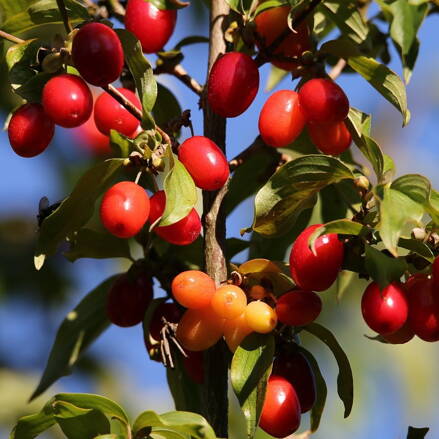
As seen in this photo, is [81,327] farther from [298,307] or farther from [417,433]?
[417,433]

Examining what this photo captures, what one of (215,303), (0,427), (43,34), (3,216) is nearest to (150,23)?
(215,303)

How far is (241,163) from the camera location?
2.33 m

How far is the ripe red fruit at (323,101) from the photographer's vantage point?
6.68 feet

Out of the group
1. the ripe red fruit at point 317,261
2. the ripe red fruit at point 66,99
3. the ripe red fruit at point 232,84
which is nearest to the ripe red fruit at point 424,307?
the ripe red fruit at point 317,261

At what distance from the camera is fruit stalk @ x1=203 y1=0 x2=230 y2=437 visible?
6.84 ft

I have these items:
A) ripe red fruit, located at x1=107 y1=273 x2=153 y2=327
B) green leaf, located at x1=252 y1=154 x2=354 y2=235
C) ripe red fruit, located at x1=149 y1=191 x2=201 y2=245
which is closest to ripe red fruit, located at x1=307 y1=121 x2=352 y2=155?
green leaf, located at x1=252 y1=154 x2=354 y2=235

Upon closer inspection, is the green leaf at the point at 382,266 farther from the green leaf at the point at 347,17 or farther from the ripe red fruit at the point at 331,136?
the green leaf at the point at 347,17

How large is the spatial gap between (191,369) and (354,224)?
574 mm

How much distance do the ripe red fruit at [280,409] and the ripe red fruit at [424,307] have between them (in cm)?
A: 29

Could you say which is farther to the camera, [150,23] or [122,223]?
[150,23]

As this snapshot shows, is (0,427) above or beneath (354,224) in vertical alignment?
beneath

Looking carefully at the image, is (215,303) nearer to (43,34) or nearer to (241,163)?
(241,163)

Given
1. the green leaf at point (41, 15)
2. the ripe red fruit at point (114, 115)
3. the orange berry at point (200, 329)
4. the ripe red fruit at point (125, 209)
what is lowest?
the orange berry at point (200, 329)

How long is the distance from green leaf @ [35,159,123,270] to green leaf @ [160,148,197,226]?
6.4 inches
